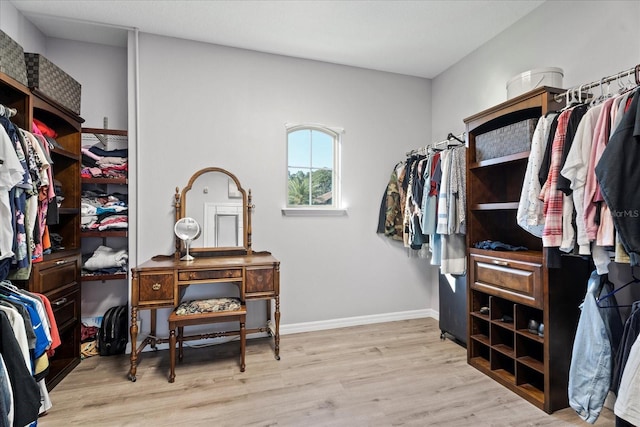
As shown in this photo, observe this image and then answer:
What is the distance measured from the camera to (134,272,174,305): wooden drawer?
2.31 m

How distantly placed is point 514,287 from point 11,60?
344 cm

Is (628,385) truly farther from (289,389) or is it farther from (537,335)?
(289,389)

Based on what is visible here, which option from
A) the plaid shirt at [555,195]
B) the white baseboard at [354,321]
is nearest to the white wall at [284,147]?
the white baseboard at [354,321]

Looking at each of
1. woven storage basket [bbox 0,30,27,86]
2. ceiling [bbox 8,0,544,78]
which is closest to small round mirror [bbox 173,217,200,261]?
woven storage basket [bbox 0,30,27,86]

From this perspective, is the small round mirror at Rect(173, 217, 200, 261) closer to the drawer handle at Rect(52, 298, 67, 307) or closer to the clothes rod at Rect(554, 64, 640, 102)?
the drawer handle at Rect(52, 298, 67, 307)

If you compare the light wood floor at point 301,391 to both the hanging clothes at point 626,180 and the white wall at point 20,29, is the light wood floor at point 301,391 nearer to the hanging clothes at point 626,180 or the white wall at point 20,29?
the hanging clothes at point 626,180

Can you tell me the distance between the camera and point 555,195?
173cm

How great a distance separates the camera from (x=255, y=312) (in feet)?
10.1

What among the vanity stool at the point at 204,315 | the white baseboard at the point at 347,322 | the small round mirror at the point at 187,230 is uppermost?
the small round mirror at the point at 187,230

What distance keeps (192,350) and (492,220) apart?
2749mm

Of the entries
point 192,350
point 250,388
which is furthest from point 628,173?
point 192,350

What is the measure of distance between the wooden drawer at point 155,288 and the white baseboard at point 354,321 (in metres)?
1.23

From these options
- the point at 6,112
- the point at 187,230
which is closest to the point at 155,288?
the point at 187,230

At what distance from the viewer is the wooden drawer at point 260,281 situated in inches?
100.0
